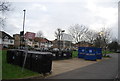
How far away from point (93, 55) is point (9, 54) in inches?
556

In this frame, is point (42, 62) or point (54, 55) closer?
point (42, 62)

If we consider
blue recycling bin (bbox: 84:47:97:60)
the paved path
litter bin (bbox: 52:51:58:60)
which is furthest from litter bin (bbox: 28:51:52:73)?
blue recycling bin (bbox: 84:47:97:60)

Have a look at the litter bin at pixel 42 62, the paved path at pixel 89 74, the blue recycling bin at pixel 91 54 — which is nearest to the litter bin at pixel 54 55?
the blue recycling bin at pixel 91 54

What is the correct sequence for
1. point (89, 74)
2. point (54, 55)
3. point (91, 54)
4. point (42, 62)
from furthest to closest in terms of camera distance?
point (91, 54) < point (54, 55) < point (89, 74) < point (42, 62)

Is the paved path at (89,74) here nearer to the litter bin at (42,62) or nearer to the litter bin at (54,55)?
the litter bin at (42,62)

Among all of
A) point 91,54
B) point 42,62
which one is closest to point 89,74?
point 42,62

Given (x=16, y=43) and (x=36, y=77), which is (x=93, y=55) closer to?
(x=36, y=77)

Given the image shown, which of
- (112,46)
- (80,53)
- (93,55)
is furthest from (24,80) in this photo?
(112,46)

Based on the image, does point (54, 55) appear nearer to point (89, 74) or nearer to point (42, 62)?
point (89, 74)

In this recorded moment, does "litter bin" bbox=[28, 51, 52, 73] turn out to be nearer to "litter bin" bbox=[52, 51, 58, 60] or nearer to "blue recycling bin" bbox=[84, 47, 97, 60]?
"litter bin" bbox=[52, 51, 58, 60]

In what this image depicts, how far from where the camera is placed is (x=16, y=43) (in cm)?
9006

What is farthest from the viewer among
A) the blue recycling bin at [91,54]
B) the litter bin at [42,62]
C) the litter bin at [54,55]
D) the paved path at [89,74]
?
the blue recycling bin at [91,54]

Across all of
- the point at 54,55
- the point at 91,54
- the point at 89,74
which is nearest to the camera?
the point at 89,74

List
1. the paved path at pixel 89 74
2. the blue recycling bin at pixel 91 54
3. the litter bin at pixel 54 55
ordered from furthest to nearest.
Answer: the blue recycling bin at pixel 91 54 → the litter bin at pixel 54 55 → the paved path at pixel 89 74
